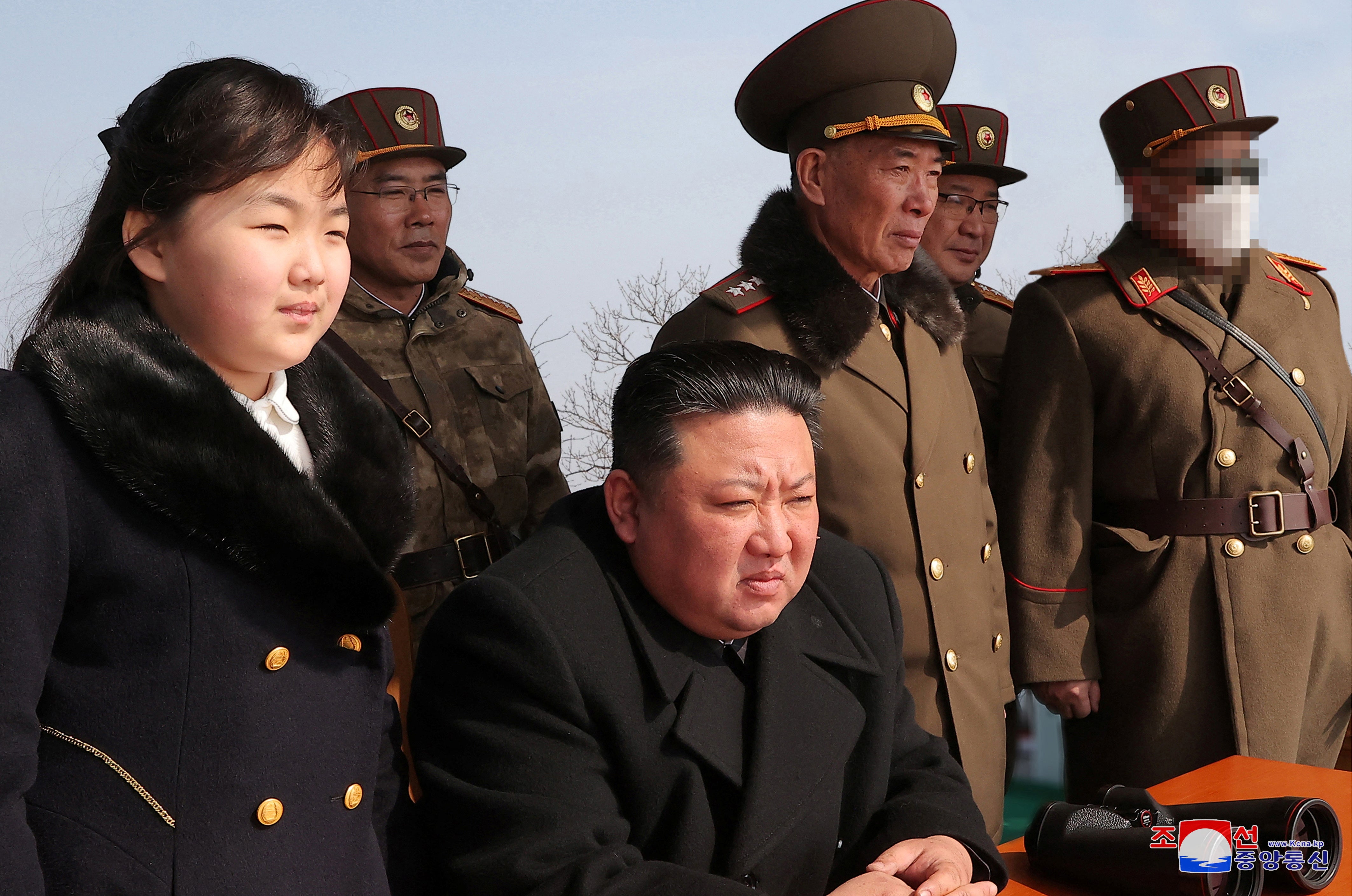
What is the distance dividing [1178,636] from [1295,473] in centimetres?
56

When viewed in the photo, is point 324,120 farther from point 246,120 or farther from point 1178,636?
point 1178,636

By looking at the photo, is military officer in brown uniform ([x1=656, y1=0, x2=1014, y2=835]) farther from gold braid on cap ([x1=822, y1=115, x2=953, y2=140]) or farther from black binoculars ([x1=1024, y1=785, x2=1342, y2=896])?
black binoculars ([x1=1024, y1=785, x2=1342, y2=896])

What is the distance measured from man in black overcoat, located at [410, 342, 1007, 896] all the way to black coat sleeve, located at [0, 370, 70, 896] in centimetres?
64

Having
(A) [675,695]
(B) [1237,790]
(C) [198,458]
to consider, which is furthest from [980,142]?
(C) [198,458]

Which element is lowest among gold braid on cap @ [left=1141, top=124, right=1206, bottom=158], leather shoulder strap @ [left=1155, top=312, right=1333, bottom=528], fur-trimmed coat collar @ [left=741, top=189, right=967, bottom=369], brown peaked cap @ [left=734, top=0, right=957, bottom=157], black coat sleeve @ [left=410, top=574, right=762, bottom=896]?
black coat sleeve @ [left=410, top=574, right=762, bottom=896]

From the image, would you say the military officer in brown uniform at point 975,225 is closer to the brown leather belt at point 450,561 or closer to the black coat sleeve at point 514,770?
the brown leather belt at point 450,561

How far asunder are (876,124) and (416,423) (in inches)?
61.9

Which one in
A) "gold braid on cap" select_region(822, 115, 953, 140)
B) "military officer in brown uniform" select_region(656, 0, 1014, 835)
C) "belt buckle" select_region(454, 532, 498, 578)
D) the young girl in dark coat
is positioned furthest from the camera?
"belt buckle" select_region(454, 532, 498, 578)

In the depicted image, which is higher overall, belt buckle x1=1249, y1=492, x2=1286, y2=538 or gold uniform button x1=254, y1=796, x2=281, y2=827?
belt buckle x1=1249, y1=492, x2=1286, y2=538

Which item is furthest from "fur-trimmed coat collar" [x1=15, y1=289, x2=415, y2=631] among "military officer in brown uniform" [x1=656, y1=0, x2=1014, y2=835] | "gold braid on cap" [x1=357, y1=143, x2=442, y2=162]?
"gold braid on cap" [x1=357, y1=143, x2=442, y2=162]

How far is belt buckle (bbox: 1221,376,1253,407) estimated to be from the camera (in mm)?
3555

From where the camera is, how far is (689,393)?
81.9 inches

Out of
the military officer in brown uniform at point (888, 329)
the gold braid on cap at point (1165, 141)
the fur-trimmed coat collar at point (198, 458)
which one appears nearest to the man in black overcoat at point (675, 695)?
the fur-trimmed coat collar at point (198, 458)

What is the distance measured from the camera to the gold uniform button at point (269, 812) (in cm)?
164
